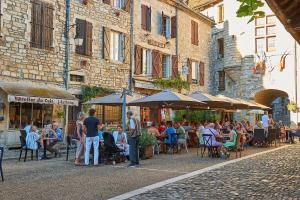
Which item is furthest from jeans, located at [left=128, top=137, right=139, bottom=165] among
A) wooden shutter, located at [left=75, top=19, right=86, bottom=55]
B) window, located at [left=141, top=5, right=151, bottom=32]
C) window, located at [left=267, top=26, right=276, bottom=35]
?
window, located at [left=267, top=26, right=276, bottom=35]

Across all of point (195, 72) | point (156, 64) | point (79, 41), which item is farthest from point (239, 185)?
point (195, 72)

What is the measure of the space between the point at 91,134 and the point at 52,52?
628cm

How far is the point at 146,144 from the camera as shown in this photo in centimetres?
1205

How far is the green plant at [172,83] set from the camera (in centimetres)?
2133

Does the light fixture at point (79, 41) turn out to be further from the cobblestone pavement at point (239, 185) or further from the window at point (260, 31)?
the window at point (260, 31)

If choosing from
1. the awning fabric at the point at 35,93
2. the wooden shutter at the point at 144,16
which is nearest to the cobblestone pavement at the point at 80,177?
the awning fabric at the point at 35,93

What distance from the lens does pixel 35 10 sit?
15.0 m

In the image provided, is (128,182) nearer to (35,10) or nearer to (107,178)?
(107,178)

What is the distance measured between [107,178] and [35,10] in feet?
29.5

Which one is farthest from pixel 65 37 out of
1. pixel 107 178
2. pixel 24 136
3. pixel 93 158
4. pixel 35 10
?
pixel 107 178

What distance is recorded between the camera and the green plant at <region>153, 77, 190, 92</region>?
21.3 m

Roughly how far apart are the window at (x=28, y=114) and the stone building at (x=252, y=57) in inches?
582

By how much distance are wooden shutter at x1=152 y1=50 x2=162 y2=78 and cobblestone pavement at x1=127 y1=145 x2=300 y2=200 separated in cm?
1126

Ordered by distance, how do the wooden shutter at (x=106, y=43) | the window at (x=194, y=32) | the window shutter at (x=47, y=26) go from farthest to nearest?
1. the window at (x=194, y=32)
2. the wooden shutter at (x=106, y=43)
3. the window shutter at (x=47, y=26)
